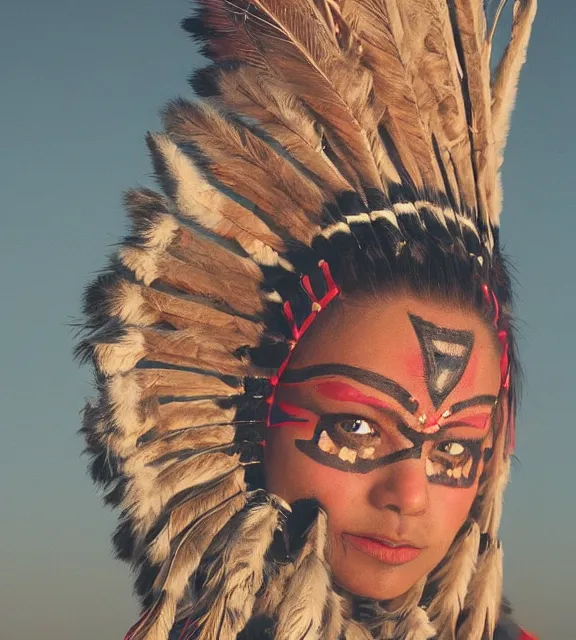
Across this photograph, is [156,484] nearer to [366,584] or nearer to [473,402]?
[366,584]

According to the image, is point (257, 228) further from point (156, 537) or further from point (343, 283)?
point (156, 537)

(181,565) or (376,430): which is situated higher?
(376,430)

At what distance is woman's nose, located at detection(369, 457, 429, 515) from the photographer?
3.20 meters

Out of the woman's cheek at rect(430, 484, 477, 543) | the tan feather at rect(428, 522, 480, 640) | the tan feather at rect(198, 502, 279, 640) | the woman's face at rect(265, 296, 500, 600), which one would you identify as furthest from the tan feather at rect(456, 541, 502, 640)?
the tan feather at rect(198, 502, 279, 640)

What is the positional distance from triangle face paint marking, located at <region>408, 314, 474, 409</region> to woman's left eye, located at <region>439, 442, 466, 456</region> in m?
0.15

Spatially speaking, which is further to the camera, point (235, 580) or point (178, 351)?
point (178, 351)

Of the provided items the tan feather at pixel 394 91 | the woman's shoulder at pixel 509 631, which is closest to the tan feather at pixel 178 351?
the tan feather at pixel 394 91

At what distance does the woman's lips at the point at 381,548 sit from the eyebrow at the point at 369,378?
41 cm

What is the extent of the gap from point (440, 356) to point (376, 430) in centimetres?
31

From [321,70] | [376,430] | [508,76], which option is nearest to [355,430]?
[376,430]

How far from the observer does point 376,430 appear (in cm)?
324

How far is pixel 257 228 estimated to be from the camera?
332cm

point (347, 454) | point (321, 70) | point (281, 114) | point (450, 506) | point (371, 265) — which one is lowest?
point (450, 506)

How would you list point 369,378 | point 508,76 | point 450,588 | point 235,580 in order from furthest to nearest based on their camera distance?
point 508,76 → point 450,588 → point 369,378 → point 235,580
